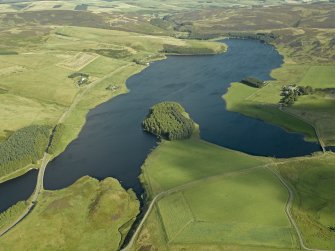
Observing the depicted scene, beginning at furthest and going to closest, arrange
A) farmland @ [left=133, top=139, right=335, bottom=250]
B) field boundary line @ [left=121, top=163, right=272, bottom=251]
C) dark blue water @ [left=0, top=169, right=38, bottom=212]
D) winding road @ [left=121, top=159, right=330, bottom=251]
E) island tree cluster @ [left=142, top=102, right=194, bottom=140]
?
island tree cluster @ [left=142, top=102, right=194, bottom=140] < dark blue water @ [left=0, top=169, right=38, bottom=212] < field boundary line @ [left=121, top=163, right=272, bottom=251] < farmland @ [left=133, top=139, right=335, bottom=250] < winding road @ [left=121, top=159, right=330, bottom=251]

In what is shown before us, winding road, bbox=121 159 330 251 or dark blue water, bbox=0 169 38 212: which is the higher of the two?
winding road, bbox=121 159 330 251

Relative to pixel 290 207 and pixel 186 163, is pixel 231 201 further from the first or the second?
pixel 186 163

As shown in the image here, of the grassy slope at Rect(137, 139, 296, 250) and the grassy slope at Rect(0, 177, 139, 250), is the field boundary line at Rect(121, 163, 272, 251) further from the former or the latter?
the grassy slope at Rect(0, 177, 139, 250)

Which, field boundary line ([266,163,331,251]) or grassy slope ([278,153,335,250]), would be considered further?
grassy slope ([278,153,335,250])

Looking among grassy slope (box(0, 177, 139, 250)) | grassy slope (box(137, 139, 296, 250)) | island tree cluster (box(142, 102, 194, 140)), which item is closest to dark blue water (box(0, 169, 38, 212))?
grassy slope (box(0, 177, 139, 250))

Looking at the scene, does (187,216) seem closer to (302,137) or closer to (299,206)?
(299,206)

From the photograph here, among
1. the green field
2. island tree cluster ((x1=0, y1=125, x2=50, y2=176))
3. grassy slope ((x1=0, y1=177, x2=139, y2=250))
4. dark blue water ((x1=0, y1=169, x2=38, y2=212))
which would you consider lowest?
dark blue water ((x1=0, y1=169, x2=38, y2=212))
